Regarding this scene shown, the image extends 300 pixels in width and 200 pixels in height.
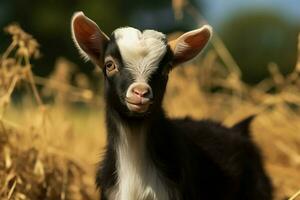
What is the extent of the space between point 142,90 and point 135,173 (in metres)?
0.71

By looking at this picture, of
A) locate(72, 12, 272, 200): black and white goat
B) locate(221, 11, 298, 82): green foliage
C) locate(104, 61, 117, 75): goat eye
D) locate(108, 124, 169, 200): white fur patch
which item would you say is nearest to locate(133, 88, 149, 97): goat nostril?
locate(72, 12, 272, 200): black and white goat

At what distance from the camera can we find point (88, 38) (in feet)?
17.4

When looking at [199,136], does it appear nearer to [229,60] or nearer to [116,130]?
[116,130]

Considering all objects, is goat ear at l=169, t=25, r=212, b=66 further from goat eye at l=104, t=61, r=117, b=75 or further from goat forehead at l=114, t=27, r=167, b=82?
goat eye at l=104, t=61, r=117, b=75

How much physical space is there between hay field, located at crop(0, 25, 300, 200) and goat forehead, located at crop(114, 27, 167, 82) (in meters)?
1.18

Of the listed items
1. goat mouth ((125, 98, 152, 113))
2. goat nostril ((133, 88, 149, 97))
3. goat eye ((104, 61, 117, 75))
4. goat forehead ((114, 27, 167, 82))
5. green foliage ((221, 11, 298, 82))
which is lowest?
green foliage ((221, 11, 298, 82))

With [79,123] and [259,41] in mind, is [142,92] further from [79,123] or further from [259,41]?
[259,41]

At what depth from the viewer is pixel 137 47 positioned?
497 cm

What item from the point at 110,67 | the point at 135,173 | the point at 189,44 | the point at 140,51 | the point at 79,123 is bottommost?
the point at 79,123

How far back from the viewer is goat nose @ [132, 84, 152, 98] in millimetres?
4750

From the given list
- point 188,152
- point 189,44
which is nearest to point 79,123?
point 188,152

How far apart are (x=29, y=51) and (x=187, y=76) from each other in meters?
3.57

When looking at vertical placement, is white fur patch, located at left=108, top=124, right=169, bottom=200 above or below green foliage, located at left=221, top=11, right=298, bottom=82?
above

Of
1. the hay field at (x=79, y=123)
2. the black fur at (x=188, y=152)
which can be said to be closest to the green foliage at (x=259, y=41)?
the hay field at (x=79, y=123)
